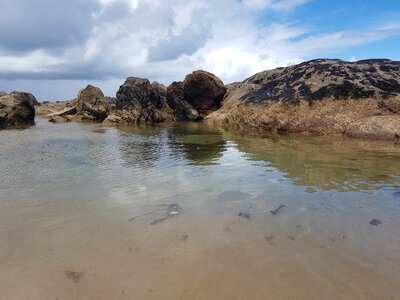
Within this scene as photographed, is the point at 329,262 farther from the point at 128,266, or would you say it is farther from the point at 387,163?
the point at 387,163

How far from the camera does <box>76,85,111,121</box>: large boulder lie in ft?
99.5

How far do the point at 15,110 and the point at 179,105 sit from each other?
12.7m

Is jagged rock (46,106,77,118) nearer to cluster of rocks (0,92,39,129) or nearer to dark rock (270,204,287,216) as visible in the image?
cluster of rocks (0,92,39,129)

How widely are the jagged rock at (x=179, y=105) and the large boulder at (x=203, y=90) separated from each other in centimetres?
74

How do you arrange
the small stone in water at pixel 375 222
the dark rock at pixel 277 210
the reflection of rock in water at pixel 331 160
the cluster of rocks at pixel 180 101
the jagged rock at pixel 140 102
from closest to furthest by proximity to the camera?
the small stone in water at pixel 375 222 < the dark rock at pixel 277 210 < the reflection of rock in water at pixel 331 160 < the cluster of rocks at pixel 180 101 < the jagged rock at pixel 140 102

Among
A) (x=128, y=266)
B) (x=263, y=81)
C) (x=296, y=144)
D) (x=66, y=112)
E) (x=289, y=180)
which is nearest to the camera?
(x=128, y=266)

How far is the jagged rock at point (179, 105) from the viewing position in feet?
93.0

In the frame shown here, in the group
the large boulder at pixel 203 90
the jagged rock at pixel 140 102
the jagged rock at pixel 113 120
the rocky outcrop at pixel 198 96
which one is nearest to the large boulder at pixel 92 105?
the jagged rock at pixel 140 102

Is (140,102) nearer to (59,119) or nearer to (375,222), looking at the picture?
(59,119)

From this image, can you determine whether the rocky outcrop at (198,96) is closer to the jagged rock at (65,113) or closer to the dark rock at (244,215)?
the jagged rock at (65,113)

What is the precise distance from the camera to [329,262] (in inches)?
150


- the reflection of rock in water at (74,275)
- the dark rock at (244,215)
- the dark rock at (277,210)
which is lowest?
the dark rock at (277,210)

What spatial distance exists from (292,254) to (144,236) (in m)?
1.90

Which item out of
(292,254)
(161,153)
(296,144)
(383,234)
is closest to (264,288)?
(292,254)
